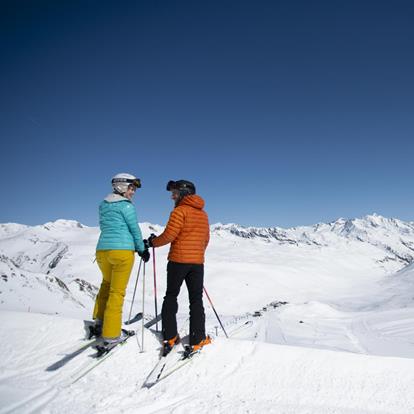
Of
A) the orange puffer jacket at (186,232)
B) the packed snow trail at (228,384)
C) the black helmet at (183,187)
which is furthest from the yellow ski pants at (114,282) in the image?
the black helmet at (183,187)

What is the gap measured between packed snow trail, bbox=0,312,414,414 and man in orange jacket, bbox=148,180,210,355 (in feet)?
1.26

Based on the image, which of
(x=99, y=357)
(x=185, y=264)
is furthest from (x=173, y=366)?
(x=185, y=264)

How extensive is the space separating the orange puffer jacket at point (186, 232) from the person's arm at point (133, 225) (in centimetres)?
39

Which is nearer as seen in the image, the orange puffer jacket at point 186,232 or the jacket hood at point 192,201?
the orange puffer jacket at point 186,232

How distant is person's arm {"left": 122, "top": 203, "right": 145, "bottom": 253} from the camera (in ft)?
16.7

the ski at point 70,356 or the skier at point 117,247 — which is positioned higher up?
the skier at point 117,247

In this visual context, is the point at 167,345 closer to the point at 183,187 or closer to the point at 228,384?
the point at 228,384

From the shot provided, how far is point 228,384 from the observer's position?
389 cm

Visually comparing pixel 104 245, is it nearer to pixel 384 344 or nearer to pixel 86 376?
pixel 86 376

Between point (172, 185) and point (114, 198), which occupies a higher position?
point (172, 185)

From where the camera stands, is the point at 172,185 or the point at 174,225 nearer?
the point at 174,225

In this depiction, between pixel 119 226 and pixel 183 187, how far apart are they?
1.36 meters

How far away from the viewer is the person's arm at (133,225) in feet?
16.7

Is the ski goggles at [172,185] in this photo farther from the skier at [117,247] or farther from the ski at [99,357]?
the ski at [99,357]
